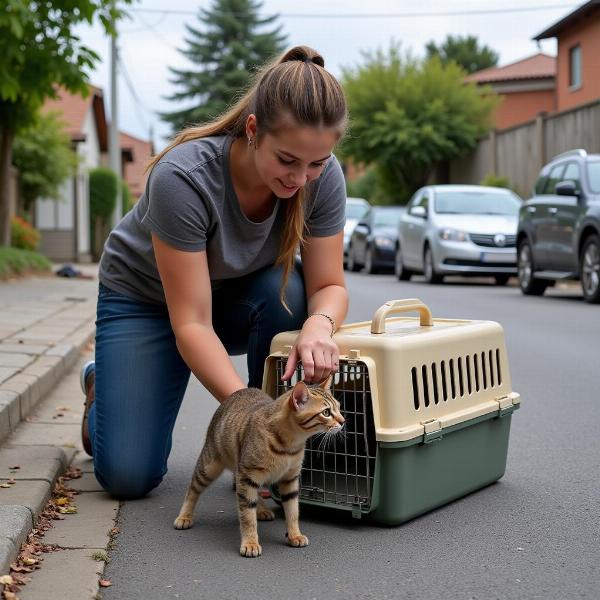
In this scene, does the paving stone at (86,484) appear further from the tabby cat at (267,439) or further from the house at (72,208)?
the house at (72,208)

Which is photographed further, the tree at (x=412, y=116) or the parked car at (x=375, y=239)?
the tree at (x=412, y=116)

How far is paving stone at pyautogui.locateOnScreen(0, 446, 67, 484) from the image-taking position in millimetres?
4371

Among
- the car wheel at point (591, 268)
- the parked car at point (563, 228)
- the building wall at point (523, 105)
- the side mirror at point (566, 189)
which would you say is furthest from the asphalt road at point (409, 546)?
the building wall at point (523, 105)

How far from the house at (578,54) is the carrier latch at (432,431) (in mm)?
28845

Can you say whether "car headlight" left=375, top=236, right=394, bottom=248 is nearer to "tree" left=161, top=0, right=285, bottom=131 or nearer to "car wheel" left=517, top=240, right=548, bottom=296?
"car wheel" left=517, top=240, right=548, bottom=296

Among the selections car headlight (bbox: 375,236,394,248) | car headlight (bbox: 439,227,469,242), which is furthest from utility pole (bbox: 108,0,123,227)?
car headlight (bbox: 439,227,469,242)

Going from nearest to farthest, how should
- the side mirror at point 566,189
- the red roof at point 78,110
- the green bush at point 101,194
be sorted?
the side mirror at point 566,189 < the green bush at point 101,194 < the red roof at point 78,110

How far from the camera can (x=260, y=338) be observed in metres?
4.41

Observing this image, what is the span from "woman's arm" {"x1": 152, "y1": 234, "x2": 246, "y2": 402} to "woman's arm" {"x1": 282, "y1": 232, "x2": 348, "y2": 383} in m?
0.25

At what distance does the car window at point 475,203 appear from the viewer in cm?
1808

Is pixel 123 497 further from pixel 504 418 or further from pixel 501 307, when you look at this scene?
pixel 501 307

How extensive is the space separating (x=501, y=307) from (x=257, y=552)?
9.64 m

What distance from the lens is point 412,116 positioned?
126ft

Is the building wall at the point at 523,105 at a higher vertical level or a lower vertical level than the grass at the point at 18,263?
higher
